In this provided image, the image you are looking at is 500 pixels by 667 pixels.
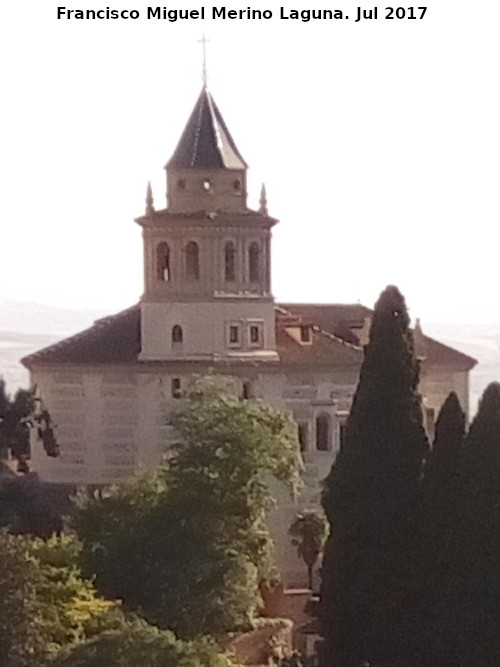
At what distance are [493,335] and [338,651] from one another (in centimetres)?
4748

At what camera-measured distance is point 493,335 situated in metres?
79.2

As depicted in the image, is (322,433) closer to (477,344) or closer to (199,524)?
(199,524)

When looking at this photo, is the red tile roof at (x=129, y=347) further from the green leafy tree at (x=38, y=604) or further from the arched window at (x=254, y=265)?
the green leafy tree at (x=38, y=604)

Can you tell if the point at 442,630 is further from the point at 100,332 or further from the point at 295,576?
the point at 100,332

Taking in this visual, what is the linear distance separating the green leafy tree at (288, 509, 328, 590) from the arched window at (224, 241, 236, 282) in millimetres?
6506

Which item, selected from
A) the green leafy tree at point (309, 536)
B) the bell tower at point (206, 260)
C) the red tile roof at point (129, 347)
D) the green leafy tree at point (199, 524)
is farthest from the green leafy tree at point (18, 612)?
the red tile roof at point (129, 347)

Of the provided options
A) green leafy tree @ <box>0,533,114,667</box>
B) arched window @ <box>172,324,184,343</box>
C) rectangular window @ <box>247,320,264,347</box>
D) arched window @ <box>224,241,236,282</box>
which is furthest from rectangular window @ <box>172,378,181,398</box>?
green leafy tree @ <box>0,533,114,667</box>

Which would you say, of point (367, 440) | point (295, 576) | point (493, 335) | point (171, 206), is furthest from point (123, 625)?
point (493, 335)

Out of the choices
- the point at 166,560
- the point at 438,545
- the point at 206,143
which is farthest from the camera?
the point at 206,143

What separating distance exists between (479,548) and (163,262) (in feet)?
59.1

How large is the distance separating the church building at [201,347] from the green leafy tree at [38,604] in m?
13.9

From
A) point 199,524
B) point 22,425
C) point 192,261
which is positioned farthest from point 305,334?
point 199,524

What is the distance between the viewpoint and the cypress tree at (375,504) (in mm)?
32781

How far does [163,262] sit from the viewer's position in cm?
4688
